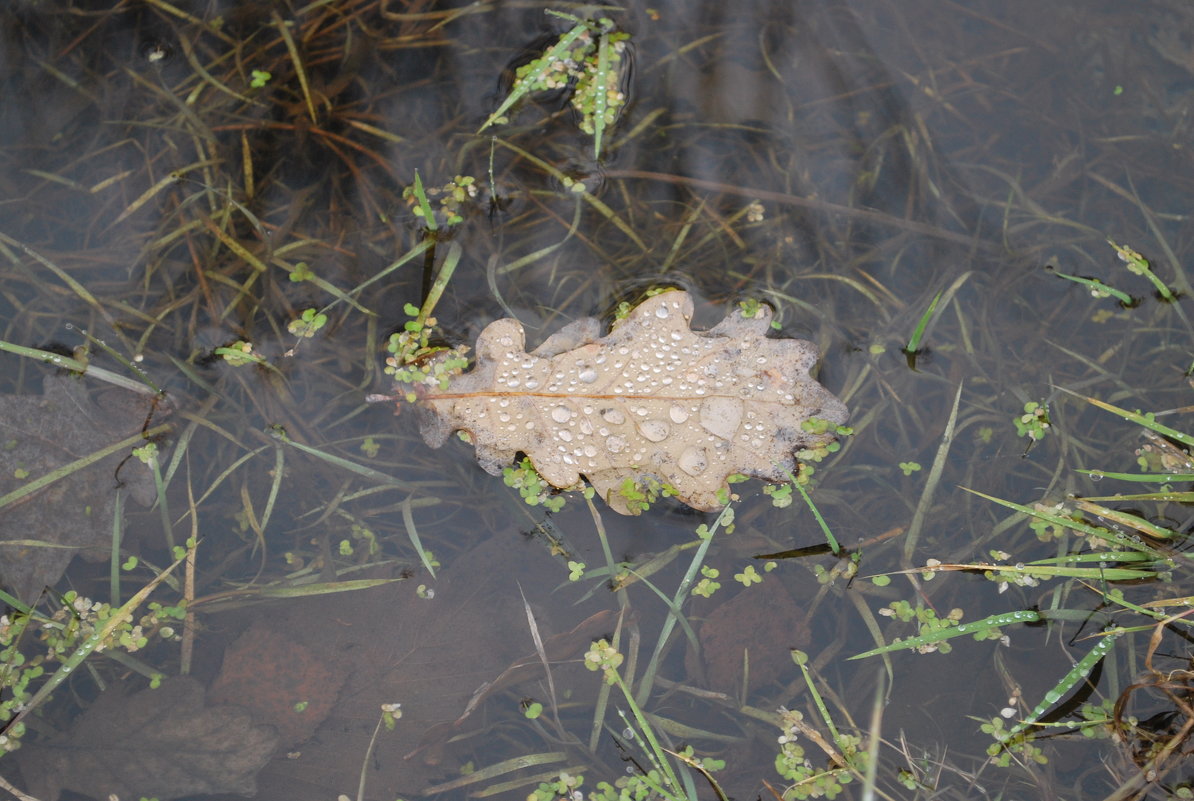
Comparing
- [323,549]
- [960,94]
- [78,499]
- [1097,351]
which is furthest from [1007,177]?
[78,499]

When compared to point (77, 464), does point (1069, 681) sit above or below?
below

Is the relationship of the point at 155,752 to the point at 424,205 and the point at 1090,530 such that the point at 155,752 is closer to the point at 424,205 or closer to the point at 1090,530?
the point at 424,205

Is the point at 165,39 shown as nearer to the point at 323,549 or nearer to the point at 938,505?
the point at 323,549

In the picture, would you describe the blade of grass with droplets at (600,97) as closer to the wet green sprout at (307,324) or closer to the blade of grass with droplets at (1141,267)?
the wet green sprout at (307,324)

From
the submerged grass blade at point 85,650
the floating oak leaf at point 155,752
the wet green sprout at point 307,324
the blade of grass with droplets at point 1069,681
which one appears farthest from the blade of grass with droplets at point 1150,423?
the submerged grass blade at point 85,650

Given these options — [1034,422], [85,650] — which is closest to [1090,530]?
[1034,422]

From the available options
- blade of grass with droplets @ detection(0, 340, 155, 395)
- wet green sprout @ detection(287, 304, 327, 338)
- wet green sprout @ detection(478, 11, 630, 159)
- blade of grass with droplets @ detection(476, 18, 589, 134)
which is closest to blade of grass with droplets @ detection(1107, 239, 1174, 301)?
wet green sprout @ detection(478, 11, 630, 159)
